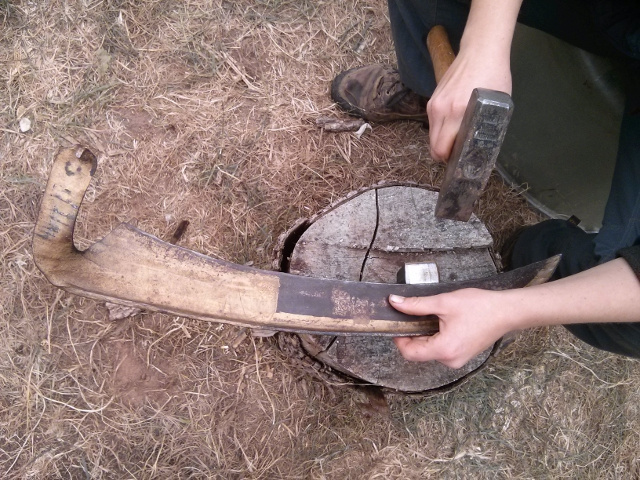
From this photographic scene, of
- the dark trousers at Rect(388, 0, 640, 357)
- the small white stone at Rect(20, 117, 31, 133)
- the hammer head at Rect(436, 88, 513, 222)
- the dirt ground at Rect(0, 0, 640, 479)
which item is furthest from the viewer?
the small white stone at Rect(20, 117, 31, 133)

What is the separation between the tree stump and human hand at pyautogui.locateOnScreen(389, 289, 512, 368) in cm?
37

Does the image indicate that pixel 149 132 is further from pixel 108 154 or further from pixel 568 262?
pixel 568 262

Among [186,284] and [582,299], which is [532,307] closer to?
[582,299]

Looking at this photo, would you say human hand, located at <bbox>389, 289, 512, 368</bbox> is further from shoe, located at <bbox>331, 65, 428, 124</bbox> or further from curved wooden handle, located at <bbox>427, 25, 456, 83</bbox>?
shoe, located at <bbox>331, 65, 428, 124</bbox>

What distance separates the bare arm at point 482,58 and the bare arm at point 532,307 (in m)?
0.41

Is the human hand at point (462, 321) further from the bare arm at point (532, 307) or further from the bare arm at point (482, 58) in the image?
the bare arm at point (482, 58)

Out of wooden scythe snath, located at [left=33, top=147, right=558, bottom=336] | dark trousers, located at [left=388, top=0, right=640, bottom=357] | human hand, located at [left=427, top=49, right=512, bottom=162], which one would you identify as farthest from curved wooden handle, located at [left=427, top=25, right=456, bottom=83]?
wooden scythe snath, located at [left=33, top=147, right=558, bottom=336]

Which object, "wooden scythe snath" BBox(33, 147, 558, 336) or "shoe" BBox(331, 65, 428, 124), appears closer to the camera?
"wooden scythe snath" BBox(33, 147, 558, 336)

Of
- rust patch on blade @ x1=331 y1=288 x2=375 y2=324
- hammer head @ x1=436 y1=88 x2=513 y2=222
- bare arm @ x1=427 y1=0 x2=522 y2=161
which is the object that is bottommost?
rust patch on blade @ x1=331 y1=288 x2=375 y2=324

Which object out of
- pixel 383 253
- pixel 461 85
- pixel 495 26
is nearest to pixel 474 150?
pixel 461 85

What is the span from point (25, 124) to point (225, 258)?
103 centimetres

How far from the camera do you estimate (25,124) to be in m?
1.92

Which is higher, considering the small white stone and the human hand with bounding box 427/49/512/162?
the human hand with bounding box 427/49/512/162

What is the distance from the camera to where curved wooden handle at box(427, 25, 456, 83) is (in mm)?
1304
